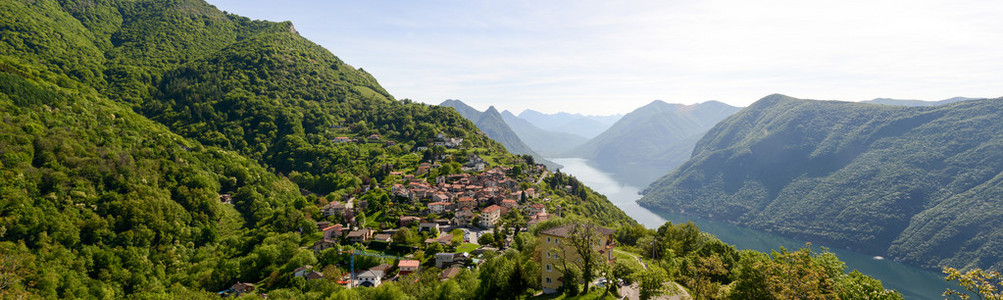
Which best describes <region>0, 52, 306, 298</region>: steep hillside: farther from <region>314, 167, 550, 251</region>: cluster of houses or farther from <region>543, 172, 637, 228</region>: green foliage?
<region>543, 172, 637, 228</region>: green foliage

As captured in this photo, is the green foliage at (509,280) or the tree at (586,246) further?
the green foliage at (509,280)

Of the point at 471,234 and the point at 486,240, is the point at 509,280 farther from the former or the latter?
the point at 471,234

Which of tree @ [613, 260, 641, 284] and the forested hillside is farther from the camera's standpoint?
the forested hillside

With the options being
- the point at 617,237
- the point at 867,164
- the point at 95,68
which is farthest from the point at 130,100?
the point at 867,164

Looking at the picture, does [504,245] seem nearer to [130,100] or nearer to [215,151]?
[215,151]

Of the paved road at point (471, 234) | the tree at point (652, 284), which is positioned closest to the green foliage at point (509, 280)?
the tree at point (652, 284)

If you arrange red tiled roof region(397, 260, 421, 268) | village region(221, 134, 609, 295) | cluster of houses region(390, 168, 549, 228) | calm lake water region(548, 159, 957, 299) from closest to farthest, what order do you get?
red tiled roof region(397, 260, 421, 268), village region(221, 134, 609, 295), cluster of houses region(390, 168, 549, 228), calm lake water region(548, 159, 957, 299)

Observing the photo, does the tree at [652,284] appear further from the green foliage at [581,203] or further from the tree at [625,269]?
the green foliage at [581,203]

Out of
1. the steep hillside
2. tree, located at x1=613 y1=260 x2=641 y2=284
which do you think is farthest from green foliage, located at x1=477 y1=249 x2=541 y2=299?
the steep hillside
